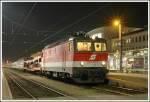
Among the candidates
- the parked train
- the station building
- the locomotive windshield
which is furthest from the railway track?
the station building

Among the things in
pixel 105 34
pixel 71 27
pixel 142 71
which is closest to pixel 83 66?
pixel 71 27

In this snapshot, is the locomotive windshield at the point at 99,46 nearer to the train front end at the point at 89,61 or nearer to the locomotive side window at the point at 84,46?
the train front end at the point at 89,61

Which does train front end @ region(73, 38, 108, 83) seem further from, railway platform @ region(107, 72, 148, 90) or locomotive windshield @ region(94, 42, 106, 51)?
railway platform @ region(107, 72, 148, 90)

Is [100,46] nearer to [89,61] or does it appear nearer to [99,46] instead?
[99,46]

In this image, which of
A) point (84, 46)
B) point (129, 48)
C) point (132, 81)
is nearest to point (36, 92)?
point (84, 46)

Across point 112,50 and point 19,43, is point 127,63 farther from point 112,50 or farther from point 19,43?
point 19,43

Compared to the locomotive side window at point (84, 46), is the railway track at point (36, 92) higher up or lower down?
lower down

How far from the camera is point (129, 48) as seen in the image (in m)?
44.9

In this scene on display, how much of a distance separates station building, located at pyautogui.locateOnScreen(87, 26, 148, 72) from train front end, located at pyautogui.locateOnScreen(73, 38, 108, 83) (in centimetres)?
1156

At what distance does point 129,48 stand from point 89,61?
24.8 meters

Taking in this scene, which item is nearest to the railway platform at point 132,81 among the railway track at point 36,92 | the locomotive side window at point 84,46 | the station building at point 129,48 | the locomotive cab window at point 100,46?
the locomotive cab window at point 100,46

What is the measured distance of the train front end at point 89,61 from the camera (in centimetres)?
2056

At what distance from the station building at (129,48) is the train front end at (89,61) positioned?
37.9 feet

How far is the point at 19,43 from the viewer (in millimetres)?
43188
